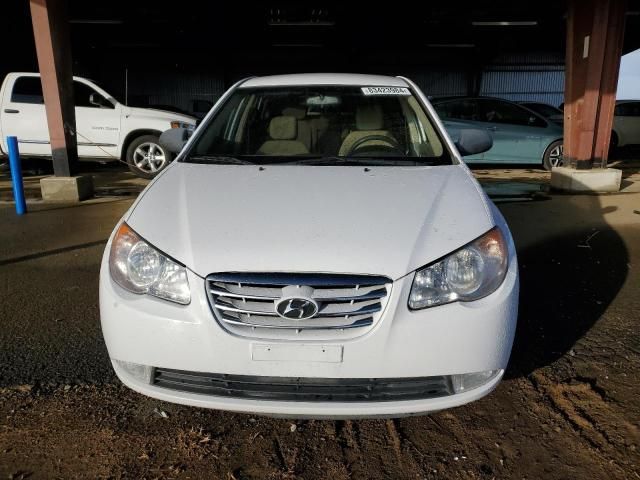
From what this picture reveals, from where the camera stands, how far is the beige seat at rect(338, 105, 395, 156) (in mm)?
3166

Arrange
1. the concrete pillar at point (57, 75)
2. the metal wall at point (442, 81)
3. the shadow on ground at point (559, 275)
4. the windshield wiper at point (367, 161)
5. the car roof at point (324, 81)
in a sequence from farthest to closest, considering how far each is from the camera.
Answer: the metal wall at point (442, 81), the concrete pillar at point (57, 75), the car roof at point (324, 81), the shadow on ground at point (559, 275), the windshield wiper at point (367, 161)

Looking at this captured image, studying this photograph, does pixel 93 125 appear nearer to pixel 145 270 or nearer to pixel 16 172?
pixel 16 172

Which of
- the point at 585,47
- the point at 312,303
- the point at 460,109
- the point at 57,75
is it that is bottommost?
the point at 312,303

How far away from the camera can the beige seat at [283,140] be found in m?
3.12

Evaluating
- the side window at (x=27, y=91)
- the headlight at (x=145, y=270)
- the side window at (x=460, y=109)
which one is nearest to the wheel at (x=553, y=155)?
the side window at (x=460, y=109)

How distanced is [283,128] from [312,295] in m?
1.79

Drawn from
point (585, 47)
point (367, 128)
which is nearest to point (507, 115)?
point (585, 47)

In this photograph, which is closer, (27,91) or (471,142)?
(471,142)

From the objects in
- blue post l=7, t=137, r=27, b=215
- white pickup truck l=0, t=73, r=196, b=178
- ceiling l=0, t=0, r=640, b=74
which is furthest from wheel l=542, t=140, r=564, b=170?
blue post l=7, t=137, r=27, b=215

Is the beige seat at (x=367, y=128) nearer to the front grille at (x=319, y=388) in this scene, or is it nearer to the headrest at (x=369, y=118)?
the headrest at (x=369, y=118)

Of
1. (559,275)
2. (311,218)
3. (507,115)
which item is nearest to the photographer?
(311,218)

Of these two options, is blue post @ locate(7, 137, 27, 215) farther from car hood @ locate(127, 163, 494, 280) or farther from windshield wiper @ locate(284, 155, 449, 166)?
windshield wiper @ locate(284, 155, 449, 166)

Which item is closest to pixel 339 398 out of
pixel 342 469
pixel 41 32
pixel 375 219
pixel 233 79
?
pixel 342 469

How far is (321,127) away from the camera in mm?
3328
